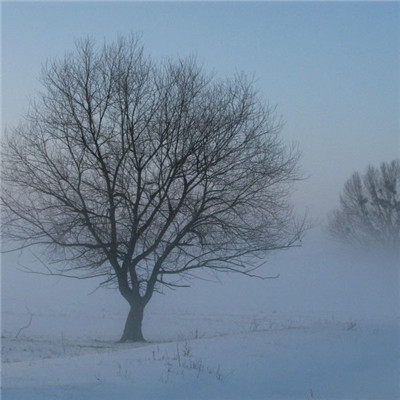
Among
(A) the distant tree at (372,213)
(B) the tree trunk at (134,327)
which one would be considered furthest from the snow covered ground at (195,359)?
(A) the distant tree at (372,213)

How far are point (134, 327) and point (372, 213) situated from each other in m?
40.3

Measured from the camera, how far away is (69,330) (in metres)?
21.3

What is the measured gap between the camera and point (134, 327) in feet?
A: 55.7

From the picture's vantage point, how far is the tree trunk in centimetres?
1678

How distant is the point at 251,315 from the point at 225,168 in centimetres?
1448

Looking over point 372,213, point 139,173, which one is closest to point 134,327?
point 139,173

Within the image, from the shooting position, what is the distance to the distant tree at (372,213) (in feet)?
172

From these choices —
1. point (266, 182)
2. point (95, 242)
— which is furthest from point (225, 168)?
point (95, 242)

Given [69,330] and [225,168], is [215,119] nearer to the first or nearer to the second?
[225,168]

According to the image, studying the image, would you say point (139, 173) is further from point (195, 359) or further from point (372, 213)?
point (372, 213)

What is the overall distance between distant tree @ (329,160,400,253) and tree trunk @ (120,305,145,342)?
39.3 meters

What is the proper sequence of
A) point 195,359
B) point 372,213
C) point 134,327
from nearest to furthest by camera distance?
point 195,359
point 134,327
point 372,213

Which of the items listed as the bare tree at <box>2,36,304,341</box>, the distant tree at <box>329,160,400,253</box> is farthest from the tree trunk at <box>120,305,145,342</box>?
the distant tree at <box>329,160,400,253</box>

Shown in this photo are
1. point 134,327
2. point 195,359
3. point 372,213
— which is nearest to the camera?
point 195,359
